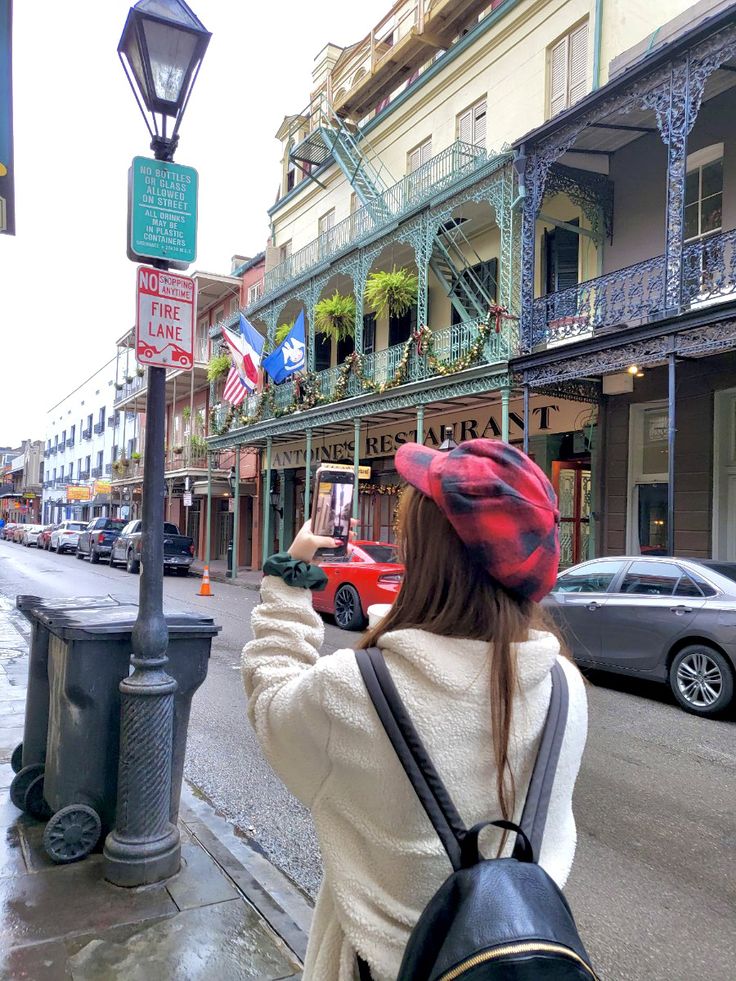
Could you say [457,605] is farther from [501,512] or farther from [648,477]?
[648,477]

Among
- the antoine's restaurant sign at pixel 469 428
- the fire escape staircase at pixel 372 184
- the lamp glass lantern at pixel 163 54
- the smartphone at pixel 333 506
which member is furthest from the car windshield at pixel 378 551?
the smartphone at pixel 333 506

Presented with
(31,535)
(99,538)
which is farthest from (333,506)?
(31,535)

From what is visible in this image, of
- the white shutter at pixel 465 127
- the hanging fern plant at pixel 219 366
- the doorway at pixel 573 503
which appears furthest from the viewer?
the hanging fern plant at pixel 219 366

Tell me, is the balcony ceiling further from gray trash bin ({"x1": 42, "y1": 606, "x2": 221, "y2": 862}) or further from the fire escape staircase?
gray trash bin ({"x1": 42, "y1": 606, "x2": 221, "y2": 862})

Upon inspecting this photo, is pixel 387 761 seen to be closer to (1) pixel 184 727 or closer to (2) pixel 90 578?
(1) pixel 184 727

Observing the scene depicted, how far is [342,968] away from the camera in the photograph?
4.48ft

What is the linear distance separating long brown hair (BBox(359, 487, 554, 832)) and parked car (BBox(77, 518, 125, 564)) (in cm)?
2968

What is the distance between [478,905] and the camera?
1051 mm

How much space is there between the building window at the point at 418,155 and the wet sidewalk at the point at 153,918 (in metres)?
18.0

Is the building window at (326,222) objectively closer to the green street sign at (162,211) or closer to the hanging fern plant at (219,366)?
the hanging fern plant at (219,366)

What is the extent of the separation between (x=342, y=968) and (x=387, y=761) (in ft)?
1.45

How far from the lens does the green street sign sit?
12.5 ft

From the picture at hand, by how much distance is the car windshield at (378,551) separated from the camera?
12516mm

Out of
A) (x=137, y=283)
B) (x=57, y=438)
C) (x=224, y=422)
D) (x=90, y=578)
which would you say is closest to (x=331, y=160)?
(x=224, y=422)
